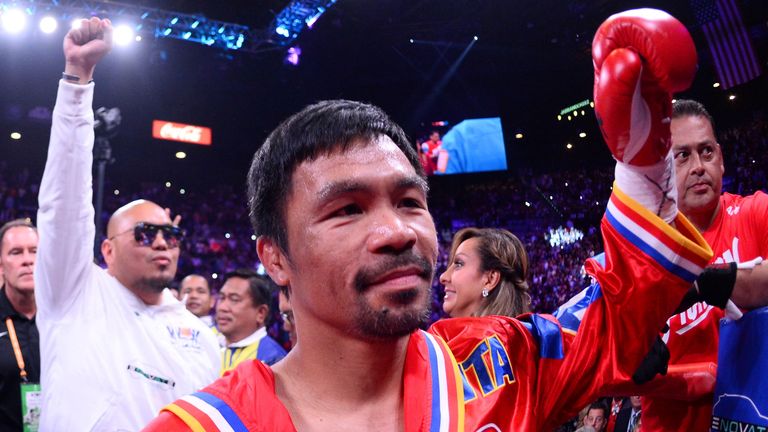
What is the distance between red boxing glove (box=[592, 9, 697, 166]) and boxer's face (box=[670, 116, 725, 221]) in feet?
3.37

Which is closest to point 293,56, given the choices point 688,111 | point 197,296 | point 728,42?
point 728,42

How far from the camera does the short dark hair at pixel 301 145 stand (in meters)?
1.19

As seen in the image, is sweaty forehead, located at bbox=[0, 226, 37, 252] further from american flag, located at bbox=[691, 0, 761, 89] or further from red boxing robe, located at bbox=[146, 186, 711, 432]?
american flag, located at bbox=[691, 0, 761, 89]

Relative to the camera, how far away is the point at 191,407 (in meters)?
1.05

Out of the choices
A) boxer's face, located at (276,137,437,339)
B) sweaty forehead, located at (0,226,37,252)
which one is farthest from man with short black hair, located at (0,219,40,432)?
boxer's face, located at (276,137,437,339)

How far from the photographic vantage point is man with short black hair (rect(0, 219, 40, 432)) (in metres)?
2.88

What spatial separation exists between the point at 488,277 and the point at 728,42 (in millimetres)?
7509

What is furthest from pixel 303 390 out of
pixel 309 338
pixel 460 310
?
pixel 460 310

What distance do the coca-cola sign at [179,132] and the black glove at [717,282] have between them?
Answer: 14662mm

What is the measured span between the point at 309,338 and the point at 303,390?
0.31 feet

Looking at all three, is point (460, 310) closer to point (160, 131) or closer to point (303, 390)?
point (303, 390)

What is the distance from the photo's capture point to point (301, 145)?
3.95ft

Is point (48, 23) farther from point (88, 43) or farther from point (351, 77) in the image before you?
point (88, 43)

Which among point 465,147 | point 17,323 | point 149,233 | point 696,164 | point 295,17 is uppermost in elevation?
point 295,17
